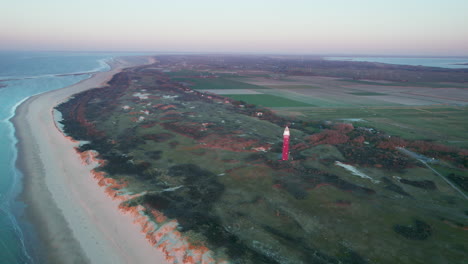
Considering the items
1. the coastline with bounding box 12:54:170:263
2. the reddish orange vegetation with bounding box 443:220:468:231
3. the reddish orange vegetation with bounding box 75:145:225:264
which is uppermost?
the reddish orange vegetation with bounding box 443:220:468:231

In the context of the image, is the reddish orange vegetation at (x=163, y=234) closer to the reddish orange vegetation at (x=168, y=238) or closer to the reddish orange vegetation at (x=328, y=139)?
the reddish orange vegetation at (x=168, y=238)

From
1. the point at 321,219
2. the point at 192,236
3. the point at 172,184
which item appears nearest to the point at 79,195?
the point at 172,184

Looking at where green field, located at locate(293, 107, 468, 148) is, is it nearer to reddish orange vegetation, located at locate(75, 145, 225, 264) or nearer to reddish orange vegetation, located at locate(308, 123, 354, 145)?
reddish orange vegetation, located at locate(308, 123, 354, 145)

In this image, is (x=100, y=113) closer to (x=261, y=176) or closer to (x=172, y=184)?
(x=172, y=184)

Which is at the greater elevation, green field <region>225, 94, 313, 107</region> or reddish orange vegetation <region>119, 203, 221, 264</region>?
green field <region>225, 94, 313, 107</region>

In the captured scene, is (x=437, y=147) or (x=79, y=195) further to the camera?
(x=437, y=147)

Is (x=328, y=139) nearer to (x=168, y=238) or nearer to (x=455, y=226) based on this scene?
(x=455, y=226)

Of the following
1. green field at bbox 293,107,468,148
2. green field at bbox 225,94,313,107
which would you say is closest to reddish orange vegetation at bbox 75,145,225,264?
green field at bbox 293,107,468,148
